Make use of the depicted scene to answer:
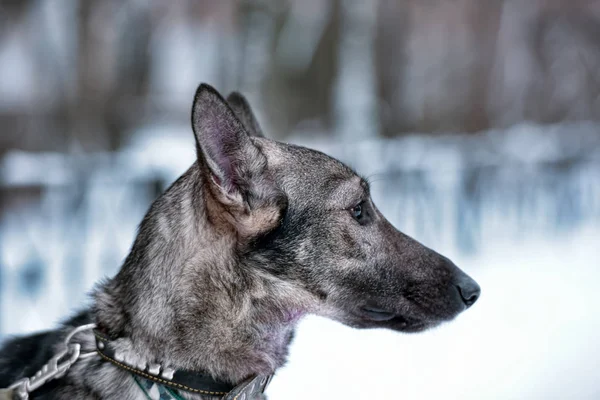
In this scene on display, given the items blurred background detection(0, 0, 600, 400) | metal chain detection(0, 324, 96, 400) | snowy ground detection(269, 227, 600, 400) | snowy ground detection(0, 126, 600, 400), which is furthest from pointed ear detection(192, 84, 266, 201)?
snowy ground detection(269, 227, 600, 400)

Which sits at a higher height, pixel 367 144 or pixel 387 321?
pixel 367 144

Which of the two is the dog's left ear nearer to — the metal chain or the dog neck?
the dog neck

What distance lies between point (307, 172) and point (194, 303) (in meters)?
0.56

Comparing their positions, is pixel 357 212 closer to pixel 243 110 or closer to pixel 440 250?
pixel 243 110

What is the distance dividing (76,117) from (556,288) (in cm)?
441

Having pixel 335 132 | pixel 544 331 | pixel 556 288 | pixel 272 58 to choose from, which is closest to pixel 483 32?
pixel 335 132

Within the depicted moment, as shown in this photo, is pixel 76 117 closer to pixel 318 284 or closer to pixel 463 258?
pixel 463 258

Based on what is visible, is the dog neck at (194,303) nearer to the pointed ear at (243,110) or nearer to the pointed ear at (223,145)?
the pointed ear at (223,145)

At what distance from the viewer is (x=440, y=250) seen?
6.37m

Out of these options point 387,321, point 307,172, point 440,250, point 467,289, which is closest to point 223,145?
point 307,172

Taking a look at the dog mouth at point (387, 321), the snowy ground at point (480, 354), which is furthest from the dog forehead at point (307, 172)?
the snowy ground at point (480, 354)

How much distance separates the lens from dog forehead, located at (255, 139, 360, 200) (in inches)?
84.2

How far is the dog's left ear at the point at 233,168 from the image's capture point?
1.87 metres

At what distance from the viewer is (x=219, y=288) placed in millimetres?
1972
